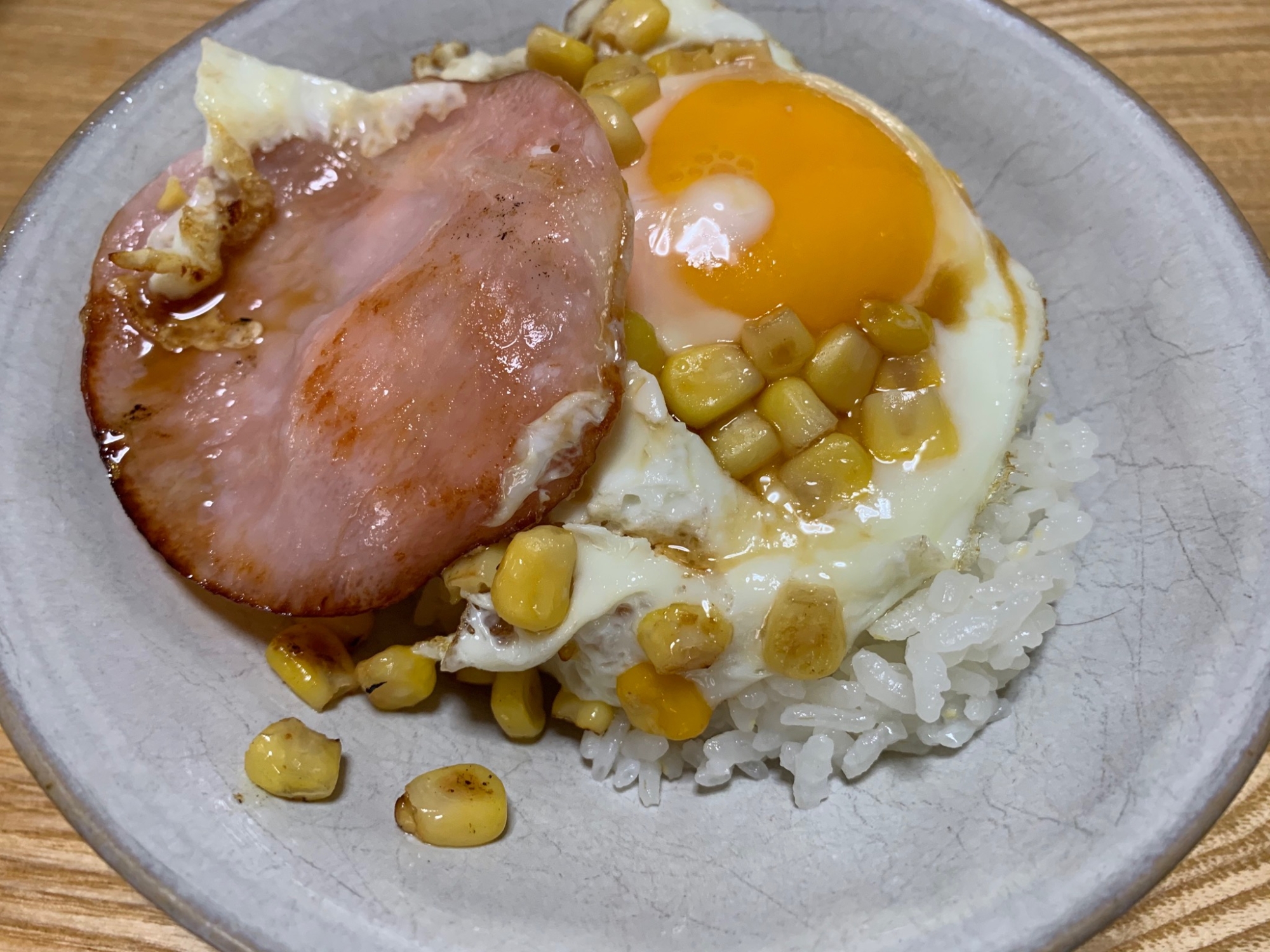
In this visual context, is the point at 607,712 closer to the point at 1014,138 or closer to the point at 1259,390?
the point at 1259,390

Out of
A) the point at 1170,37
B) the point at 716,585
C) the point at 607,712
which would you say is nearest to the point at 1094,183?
the point at 1170,37

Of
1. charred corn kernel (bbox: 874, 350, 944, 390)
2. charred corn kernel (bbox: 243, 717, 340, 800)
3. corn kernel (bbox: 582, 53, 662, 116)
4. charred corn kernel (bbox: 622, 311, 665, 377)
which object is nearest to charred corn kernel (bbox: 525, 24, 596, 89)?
corn kernel (bbox: 582, 53, 662, 116)

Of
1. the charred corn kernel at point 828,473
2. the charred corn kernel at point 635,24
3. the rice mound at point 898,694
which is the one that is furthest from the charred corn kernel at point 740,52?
the rice mound at point 898,694

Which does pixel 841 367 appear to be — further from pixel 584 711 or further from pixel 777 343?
pixel 584 711

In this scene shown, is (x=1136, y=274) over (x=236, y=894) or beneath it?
over

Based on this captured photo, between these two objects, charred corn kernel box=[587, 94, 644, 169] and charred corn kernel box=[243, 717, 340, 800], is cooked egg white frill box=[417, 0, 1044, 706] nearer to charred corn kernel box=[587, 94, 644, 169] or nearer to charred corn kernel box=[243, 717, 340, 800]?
charred corn kernel box=[587, 94, 644, 169]

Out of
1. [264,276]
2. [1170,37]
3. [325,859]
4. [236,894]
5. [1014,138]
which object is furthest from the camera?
[1170,37]
